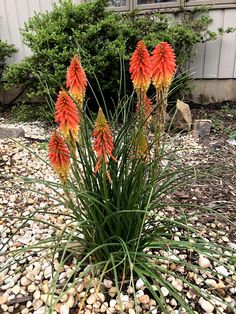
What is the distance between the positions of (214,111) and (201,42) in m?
1.15

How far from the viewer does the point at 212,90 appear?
5332 mm

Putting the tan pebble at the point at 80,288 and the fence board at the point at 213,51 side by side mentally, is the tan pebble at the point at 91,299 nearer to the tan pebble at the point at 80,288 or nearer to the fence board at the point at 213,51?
the tan pebble at the point at 80,288

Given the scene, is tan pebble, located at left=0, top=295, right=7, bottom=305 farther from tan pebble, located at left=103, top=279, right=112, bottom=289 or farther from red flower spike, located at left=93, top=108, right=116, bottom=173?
red flower spike, located at left=93, top=108, right=116, bottom=173

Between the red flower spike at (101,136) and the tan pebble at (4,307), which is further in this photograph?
the tan pebble at (4,307)

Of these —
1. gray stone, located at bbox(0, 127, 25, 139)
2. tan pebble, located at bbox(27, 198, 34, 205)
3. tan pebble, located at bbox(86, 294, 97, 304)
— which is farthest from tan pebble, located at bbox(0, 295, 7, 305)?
gray stone, located at bbox(0, 127, 25, 139)

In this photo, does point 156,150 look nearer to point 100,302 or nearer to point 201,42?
point 100,302

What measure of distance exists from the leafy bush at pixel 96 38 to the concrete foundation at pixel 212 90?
2.23 ft

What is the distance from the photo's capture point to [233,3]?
473 centimetres

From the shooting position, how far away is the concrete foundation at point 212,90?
523 centimetres

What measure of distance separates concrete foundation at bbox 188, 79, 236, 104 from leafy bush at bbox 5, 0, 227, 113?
0.68 metres

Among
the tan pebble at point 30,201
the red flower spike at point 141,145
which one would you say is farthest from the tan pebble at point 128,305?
the tan pebble at point 30,201

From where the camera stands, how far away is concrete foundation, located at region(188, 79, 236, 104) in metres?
5.23

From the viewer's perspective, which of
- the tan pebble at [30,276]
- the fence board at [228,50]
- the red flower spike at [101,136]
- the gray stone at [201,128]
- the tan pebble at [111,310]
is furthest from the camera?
the fence board at [228,50]

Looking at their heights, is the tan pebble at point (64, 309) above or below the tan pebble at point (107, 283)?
below
